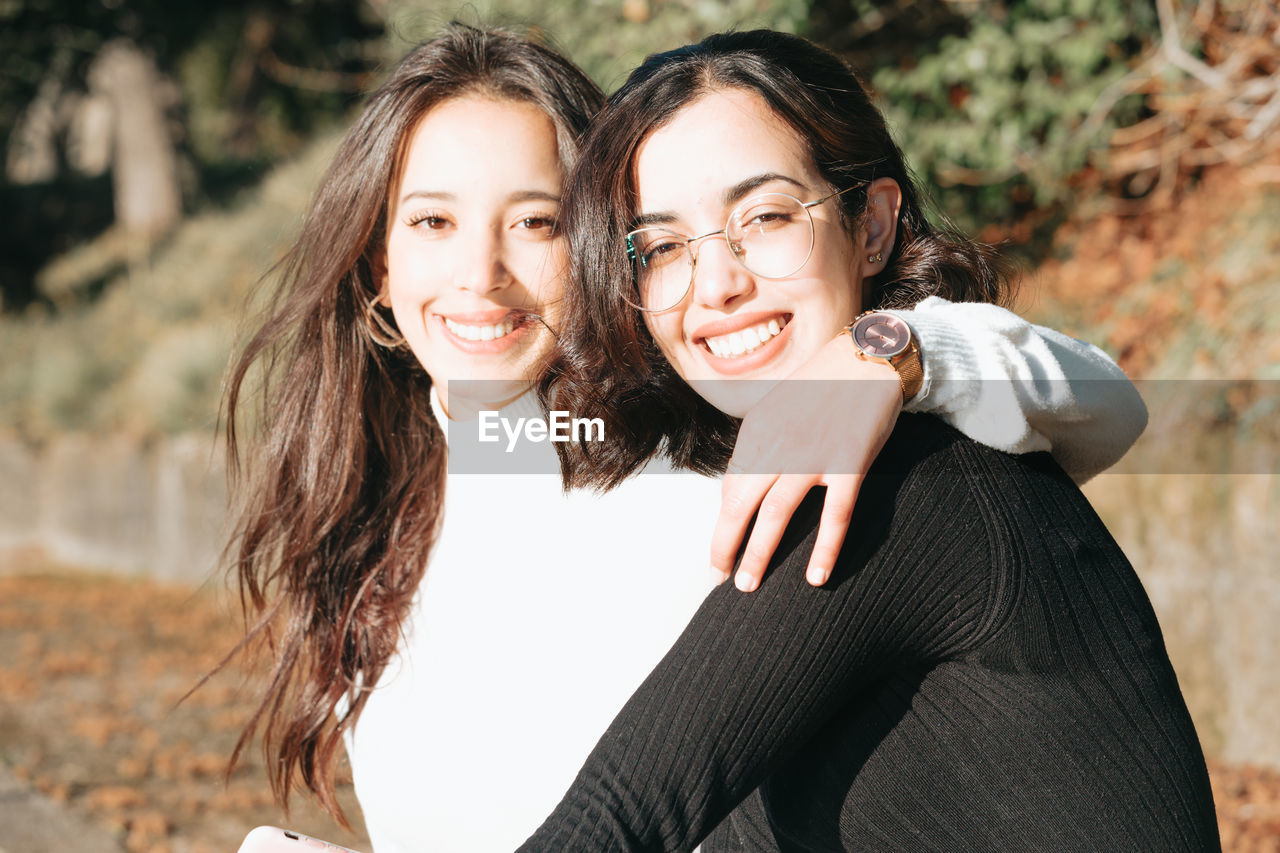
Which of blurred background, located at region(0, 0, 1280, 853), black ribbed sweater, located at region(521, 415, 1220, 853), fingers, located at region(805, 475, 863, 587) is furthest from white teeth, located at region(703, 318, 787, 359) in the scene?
blurred background, located at region(0, 0, 1280, 853)

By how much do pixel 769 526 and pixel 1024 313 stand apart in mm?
3753

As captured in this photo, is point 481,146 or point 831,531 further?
point 481,146

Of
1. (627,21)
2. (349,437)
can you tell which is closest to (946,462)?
(349,437)

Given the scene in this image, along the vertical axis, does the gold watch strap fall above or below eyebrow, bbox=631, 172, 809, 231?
below

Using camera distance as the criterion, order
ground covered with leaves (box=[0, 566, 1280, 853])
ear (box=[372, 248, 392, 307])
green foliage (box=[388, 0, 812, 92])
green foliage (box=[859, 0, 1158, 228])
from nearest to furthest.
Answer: ear (box=[372, 248, 392, 307]), ground covered with leaves (box=[0, 566, 1280, 853]), green foliage (box=[388, 0, 812, 92]), green foliage (box=[859, 0, 1158, 228])

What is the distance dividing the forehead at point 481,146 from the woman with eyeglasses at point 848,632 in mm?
519

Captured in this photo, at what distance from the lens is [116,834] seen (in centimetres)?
387

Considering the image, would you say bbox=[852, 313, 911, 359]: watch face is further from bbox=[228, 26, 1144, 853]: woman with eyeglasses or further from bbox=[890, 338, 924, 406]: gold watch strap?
bbox=[228, 26, 1144, 853]: woman with eyeglasses

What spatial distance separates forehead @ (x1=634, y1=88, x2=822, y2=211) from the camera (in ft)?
5.46

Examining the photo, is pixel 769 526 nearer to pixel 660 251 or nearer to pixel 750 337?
pixel 750 337

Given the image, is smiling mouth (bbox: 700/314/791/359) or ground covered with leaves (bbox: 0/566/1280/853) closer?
smiling mouth (bbox: 700/314/791/359)

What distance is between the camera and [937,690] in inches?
54.1

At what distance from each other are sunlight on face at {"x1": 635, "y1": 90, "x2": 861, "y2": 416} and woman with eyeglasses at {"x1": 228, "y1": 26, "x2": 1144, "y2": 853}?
0.9 inches

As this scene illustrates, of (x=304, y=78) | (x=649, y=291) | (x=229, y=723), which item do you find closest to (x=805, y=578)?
(x=649, y=291)
